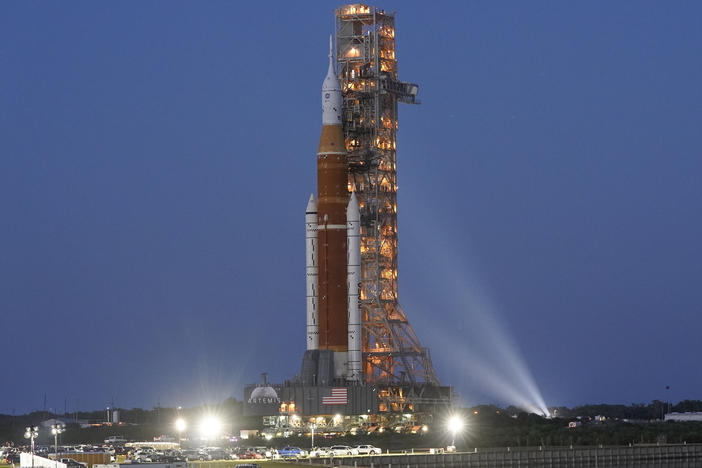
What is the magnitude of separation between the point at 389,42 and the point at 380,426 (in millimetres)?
40692

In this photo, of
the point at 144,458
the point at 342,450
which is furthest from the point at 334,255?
the point at 144,458

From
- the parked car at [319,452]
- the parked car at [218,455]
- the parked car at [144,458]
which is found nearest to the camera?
the parked car at [144,458]

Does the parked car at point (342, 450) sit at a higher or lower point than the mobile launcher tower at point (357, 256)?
lower

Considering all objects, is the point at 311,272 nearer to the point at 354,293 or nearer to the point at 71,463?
the point at 354,293

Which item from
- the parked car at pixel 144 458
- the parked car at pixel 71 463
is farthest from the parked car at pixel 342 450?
the parked car at pixel 71 463

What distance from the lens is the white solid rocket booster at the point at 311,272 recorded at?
461 ft

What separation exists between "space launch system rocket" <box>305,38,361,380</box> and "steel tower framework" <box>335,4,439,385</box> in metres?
3.74

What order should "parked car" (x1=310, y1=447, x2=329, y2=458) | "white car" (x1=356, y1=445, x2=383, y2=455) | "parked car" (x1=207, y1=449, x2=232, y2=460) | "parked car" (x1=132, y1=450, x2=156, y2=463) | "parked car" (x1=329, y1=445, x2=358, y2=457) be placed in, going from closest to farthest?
"parked car" (x1=132, y1=450, x2=156, y2=463)
"parked car" (x1=207, y1=449, x2=232, y2=460)
"parked car" (x1=310, y1=447, x2=329, y2=458)
"white car" (x1=356, y1=445, x2=383, y2=455)
"parked car" (x1=329, y1=445, x2=358, y2=457)

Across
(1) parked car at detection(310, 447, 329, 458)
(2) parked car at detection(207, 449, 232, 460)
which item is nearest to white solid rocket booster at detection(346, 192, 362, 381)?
(1) parked car at detection(310, 447, 329, 458)

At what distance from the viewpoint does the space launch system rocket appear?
5497 inches

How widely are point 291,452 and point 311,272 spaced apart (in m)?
28.3

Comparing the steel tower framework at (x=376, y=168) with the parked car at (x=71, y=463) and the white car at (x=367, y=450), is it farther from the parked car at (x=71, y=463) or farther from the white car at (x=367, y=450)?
the parked car at (x=71, y=463)

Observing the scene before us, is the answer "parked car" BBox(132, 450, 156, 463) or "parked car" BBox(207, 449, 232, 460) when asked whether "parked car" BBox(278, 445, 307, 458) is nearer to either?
"parked car" BBox(207, 449, 232, 460)

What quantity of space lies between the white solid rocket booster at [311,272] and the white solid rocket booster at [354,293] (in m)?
3.47
